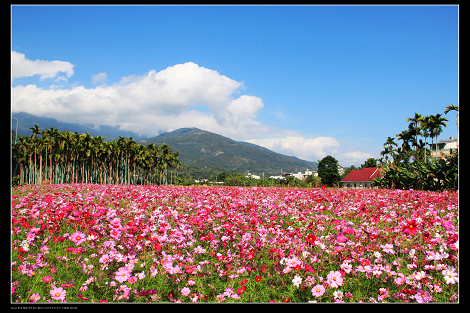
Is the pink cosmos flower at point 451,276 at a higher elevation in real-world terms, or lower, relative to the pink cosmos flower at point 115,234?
lower

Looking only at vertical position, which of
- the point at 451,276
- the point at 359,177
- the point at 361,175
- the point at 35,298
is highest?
the point at 451,276

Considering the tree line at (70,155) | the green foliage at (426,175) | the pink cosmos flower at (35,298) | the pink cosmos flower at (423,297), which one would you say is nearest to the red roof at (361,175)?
the green foliage at (426,175)

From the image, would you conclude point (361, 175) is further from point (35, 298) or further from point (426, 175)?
point (35, 298)

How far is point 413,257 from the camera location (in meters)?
3.12

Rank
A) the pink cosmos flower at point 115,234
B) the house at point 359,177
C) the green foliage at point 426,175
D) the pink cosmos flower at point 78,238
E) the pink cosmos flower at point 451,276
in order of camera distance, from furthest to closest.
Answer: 1. the house at point 359,177
2. the green foliage at point 426,175
3. the pink cosmos flower at point 115,234
4. the pink cosmos flower at point 78,238
5. the pink cosmos flower at point 451,276

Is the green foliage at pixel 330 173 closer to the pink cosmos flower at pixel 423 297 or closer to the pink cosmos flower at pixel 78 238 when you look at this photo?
the pink cosmos flower at pixel 423 297

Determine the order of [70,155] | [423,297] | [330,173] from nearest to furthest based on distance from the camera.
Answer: [423,297]
[70,155]
[330,173]

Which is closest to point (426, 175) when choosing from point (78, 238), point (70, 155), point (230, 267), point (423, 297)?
point (423, 297)

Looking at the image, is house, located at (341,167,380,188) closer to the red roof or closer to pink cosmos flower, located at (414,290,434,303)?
the red roof

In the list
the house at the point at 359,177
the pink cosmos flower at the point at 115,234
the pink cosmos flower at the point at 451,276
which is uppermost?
the pink cosmos flower at the point at 115,234
